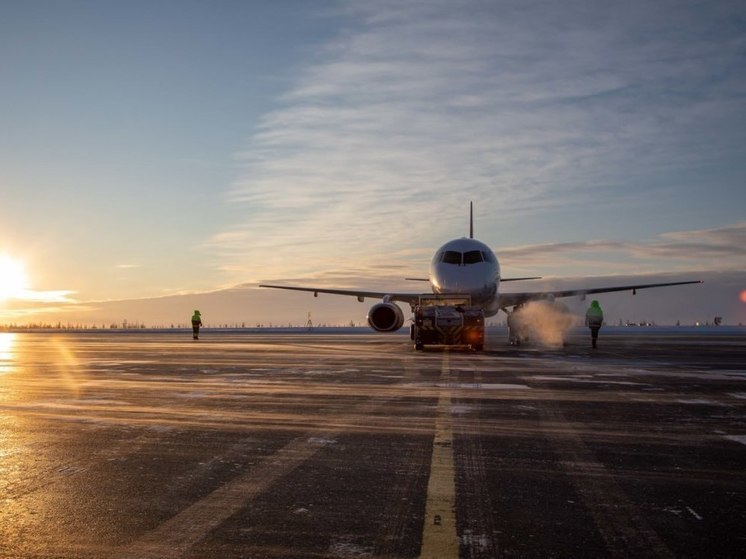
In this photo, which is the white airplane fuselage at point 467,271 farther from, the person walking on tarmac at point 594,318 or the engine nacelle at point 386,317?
the person walking on tarmac at point 594,318

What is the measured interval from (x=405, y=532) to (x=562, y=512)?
1.05 m

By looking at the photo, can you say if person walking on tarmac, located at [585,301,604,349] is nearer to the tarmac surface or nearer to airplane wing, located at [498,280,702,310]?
airplane wing, located at [498,280,702,310]

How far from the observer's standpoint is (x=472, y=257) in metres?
27.6

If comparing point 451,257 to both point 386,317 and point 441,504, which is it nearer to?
point 386,317

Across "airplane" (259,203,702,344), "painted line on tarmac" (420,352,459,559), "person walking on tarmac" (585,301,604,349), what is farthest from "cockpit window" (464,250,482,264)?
"painted line on tarmac" (420,352,459,559)

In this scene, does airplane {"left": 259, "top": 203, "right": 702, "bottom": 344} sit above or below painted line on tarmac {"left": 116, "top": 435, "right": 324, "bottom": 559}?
above

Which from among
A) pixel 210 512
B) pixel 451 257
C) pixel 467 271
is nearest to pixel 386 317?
pixel 451 257

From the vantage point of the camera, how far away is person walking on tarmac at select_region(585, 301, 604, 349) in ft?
84.6

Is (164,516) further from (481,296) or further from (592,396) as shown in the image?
(481,296)

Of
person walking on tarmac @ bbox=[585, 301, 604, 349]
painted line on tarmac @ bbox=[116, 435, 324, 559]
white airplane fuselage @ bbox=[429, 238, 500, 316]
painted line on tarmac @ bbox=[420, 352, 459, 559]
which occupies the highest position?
white airplane fuselage @ bbox=[429, 238, 500, 316]

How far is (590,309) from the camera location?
26.8m

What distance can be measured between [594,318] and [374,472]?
2276 cm

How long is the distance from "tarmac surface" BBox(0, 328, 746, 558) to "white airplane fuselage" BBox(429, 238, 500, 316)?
51.1 feet

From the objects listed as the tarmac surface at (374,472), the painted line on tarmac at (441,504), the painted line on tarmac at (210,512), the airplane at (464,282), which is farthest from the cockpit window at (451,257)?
the painted line on tarmac at (210,512)
